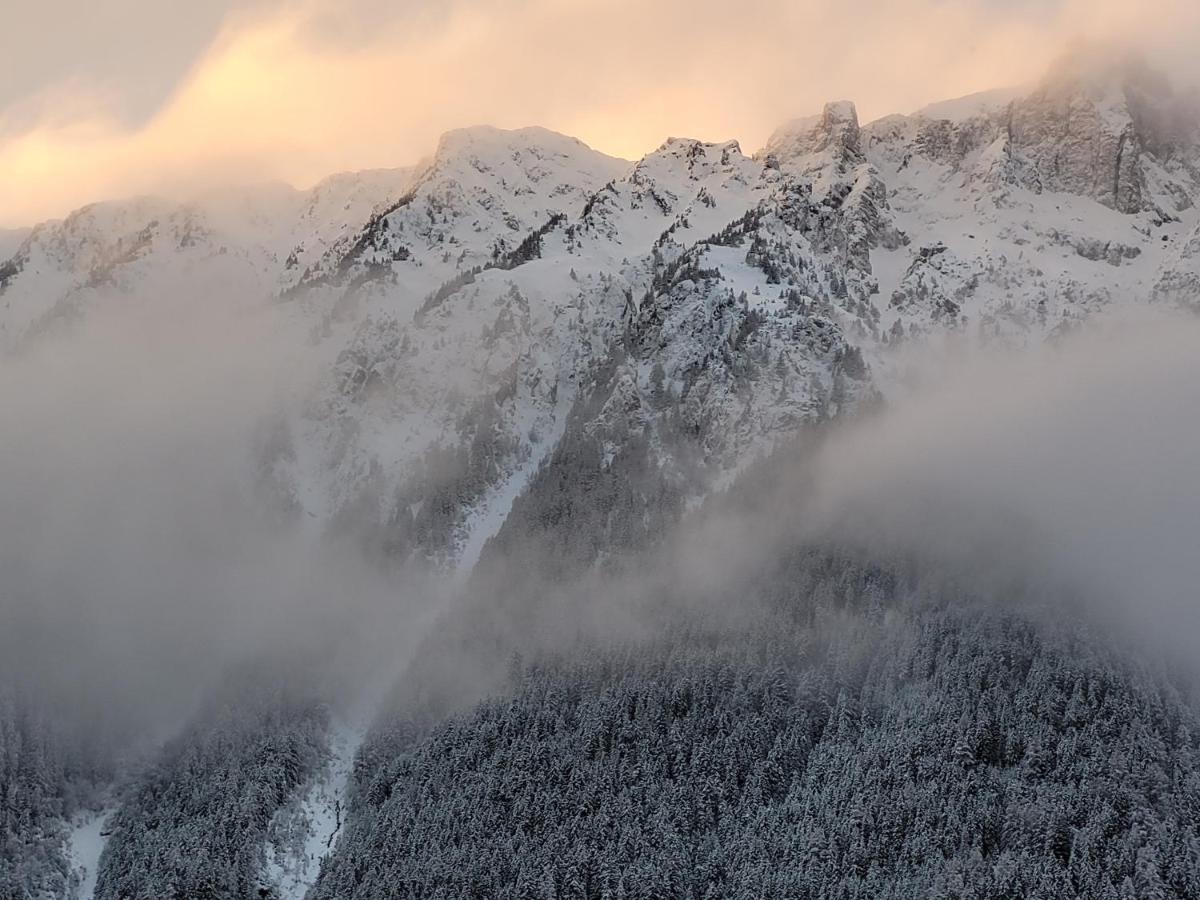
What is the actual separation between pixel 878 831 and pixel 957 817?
38.0ft

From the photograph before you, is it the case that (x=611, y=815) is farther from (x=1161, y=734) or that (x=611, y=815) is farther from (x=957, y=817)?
(x=1161, y=734)

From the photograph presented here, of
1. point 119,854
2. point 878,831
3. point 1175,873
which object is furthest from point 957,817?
point 119,854

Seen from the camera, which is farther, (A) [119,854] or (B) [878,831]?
(A) [119,854]

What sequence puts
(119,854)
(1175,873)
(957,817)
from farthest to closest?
(119,854) < (957,817) < (1175,873)

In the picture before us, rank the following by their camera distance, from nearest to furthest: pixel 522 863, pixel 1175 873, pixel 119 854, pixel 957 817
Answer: pixel 1175 873 < pixel 957 817 < pixel 522 863 < pixel 119 854

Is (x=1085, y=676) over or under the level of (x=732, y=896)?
over

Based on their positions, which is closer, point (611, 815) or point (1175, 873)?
point (1175, 873)

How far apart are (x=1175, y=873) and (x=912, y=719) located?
44.7 meters

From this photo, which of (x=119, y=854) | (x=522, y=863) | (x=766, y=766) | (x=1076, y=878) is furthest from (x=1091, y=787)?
(x=119, y=854)

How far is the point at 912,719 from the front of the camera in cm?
19162

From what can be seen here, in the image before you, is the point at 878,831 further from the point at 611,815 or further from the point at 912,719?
the point at 611,815

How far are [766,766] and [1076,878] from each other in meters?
50.0

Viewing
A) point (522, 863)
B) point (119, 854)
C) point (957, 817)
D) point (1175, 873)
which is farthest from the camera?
point (119, 854)

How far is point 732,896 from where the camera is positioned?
173 m
